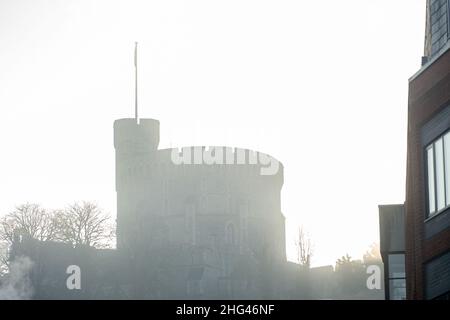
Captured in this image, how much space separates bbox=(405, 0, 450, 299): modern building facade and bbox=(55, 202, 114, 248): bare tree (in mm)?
88034

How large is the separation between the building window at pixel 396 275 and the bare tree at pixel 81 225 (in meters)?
79.7

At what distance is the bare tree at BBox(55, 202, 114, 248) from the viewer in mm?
116312

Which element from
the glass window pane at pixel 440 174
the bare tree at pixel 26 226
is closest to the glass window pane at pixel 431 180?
the glass window pane at pixel 440 174

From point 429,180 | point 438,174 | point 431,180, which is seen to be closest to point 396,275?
point 429,180

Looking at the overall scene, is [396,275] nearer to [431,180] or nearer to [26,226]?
[431,180]

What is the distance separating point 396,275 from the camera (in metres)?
36.7

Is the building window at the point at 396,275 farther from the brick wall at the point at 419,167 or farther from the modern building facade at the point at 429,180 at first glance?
the brick wall at the point at 419,167

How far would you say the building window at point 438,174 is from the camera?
86.3ft

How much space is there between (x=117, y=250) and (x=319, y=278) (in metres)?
21.7

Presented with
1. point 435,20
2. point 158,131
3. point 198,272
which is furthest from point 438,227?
point 158,131

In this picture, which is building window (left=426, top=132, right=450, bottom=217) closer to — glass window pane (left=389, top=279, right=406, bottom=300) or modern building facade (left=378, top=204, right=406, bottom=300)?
modern building facade (left=378, top=204, right=406, bottom=300)

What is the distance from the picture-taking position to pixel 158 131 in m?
126
